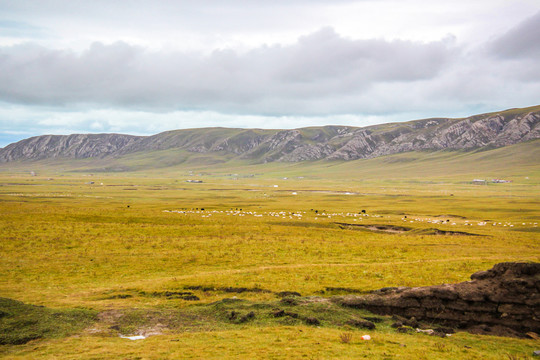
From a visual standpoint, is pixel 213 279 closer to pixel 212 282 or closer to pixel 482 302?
pixel 212 282

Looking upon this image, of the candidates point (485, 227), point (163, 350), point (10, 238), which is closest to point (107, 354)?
point (163, 350)

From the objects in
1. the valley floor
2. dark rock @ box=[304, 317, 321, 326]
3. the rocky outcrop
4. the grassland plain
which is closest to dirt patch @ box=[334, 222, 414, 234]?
the grassland plain

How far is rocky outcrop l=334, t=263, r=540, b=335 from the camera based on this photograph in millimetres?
18812

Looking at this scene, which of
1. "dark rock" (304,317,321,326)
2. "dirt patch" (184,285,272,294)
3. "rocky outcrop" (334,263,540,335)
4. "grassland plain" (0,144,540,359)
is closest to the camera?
"grassland plain" (0,144,540,359)

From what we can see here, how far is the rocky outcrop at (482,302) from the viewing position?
18812mm

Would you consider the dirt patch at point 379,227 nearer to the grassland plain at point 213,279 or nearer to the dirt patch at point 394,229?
the dirt patch at point 394,229

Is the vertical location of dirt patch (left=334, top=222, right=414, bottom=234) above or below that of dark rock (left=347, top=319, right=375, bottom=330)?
below

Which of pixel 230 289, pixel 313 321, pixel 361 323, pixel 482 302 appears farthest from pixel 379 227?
pixel 313 321

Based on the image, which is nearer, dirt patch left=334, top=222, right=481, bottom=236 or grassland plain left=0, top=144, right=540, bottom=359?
grassland plain left=0, top=144, right=540, bottom=359

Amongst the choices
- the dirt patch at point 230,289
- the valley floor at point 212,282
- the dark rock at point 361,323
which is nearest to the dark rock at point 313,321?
the valley floor at point 212,282

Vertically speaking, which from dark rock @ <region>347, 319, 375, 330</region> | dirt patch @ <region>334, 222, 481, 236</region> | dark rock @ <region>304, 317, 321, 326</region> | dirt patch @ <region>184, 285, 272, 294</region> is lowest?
dirt patch @ <region>334, 222, 481, 236</region>

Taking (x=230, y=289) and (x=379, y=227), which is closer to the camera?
(x=230, y=289)

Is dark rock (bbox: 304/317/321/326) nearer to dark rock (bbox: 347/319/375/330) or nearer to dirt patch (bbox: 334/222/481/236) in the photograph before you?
dark rock (bbox: 347/319/375/330)

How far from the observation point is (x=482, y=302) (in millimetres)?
19531
